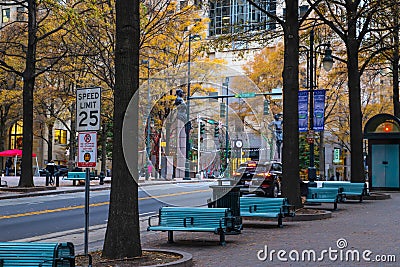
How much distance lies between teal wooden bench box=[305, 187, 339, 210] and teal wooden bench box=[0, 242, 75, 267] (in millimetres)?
14114

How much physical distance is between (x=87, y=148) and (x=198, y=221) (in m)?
3.47

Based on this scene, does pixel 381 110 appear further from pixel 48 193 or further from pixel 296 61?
pixel 296 61

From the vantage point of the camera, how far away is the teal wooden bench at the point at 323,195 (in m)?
20.8

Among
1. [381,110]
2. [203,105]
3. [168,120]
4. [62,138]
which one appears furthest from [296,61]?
[62,138]

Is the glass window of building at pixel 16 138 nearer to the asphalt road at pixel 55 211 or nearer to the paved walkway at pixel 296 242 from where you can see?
the asphalt road at pixel 55 211

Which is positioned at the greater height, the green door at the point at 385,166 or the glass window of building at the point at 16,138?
the glass window of building at the point at 16,138

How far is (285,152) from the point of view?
18891mm

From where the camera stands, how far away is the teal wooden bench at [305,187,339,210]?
20.8 meters

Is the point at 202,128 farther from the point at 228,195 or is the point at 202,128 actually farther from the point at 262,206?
the point at 262,206

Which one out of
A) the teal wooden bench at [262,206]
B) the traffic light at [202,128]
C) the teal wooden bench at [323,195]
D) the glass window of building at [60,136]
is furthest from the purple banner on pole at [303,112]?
the glass window of building at [60,136]

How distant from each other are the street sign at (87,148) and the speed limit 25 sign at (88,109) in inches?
5.0

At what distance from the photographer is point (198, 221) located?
13.1 meters

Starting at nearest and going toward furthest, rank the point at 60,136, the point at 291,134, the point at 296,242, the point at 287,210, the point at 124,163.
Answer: the point at 124,163
the point at 296,242
the point at 287,210
the point at 291,134
the point at 60,136

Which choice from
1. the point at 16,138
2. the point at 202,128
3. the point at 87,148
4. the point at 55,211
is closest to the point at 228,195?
the point at 202,128
